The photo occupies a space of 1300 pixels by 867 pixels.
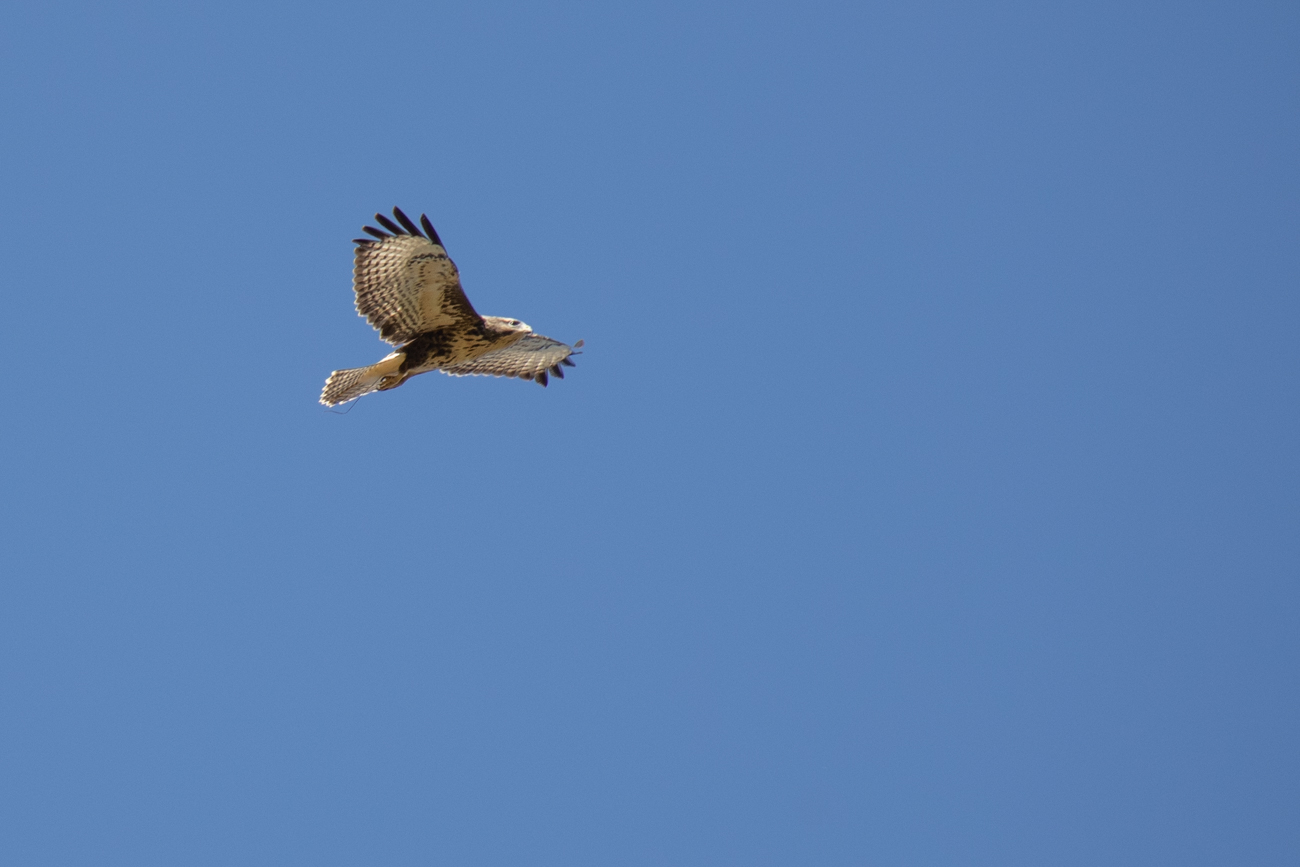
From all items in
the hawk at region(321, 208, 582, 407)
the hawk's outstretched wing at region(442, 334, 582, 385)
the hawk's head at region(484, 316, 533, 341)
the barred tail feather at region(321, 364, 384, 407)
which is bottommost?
the barred tail feather at region(321, 364, 384, 407)

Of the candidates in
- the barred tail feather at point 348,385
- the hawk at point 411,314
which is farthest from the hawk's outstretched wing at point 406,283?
the barred tail feather at point 348,385

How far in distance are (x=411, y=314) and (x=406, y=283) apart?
322 mm

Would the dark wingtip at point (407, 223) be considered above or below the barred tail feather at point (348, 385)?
above

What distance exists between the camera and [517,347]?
12.8 meters

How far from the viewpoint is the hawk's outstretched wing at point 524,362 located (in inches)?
504

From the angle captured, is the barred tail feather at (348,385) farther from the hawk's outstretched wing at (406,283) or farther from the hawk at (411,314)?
the hawk's outstretched wing at (406,283)

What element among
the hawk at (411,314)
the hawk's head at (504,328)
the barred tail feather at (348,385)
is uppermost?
the hawk's head at (504,328)

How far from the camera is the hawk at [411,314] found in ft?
36.2

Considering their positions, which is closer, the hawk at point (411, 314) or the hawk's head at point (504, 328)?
the hawk at point (411, 314)

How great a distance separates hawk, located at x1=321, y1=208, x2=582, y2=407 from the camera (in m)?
11.0

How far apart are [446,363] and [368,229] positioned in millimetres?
1484

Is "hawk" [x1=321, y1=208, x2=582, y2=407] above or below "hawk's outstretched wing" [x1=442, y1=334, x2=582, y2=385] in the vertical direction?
below

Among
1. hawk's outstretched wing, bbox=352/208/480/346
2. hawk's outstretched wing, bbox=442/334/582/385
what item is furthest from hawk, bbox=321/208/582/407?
hawk's outstretched wing, bbox=442/334/582/385

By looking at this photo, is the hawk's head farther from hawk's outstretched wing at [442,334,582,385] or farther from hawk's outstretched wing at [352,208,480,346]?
hawk's outstretched wing at [442,334,582,385]
